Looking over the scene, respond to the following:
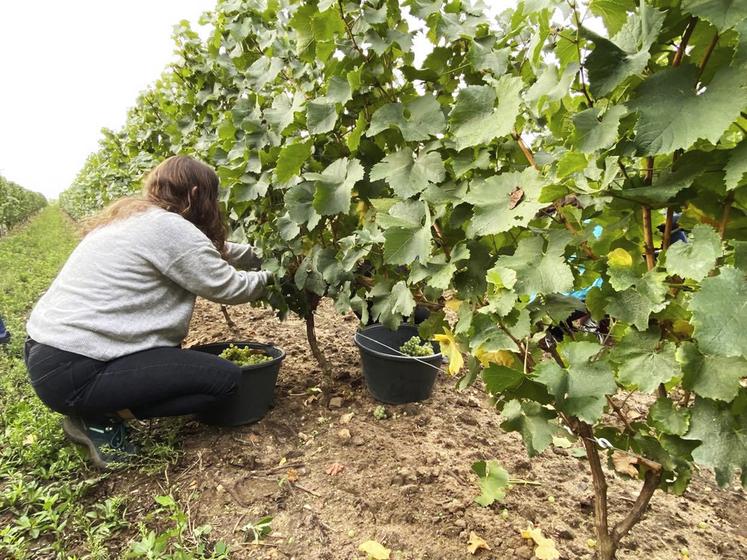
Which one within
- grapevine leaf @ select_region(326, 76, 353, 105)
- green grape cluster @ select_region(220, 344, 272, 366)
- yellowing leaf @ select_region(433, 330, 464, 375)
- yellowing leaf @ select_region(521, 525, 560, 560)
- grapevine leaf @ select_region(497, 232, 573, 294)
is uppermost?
grapevine leaf @ select_region(326, 76, 353, 105)

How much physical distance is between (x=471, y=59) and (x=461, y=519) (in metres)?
1.67

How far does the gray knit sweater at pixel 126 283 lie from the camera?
2.28 meters

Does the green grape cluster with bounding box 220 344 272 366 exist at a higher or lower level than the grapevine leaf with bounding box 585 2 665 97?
lower

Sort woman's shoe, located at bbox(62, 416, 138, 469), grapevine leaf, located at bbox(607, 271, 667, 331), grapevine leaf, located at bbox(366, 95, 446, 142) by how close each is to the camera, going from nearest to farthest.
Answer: grapevine leaf, located at bbox(607, 271, 667, 331) → grapevine leaf, located at bbox(366, 95, 446, 142) → woman's shoe, located at bbox(62, 416, 138, 469)

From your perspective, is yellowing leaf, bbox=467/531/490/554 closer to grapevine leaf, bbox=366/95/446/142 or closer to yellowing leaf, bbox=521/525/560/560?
yellowing leaf, bbox=521/525/560/560

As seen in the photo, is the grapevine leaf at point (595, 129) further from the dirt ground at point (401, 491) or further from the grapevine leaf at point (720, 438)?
the dirt ground at point (401, 491)

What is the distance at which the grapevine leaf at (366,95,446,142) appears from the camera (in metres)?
1.27

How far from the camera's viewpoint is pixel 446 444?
2459 millimetres

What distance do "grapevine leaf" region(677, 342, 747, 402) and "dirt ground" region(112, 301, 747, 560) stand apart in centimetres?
69

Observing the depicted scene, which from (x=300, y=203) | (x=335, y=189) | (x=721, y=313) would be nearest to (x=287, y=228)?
(x=300, y=203)

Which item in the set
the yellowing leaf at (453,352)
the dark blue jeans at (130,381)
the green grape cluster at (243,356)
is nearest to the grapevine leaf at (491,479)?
the yellowing leaf at (453,352)

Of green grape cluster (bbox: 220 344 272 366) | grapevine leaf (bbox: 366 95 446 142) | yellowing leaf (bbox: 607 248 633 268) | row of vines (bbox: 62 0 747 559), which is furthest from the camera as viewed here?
green grape cluster (bbox: 220 344 272 366)

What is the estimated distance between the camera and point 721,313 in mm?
718

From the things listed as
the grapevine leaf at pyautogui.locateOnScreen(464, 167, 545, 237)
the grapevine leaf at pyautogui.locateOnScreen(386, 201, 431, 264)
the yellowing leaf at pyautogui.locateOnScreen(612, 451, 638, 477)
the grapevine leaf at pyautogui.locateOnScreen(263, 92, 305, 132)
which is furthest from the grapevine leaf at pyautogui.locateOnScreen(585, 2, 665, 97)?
the grapevine leaf at pyautogui.locateOnScreen(263, 92, 305, 132)
